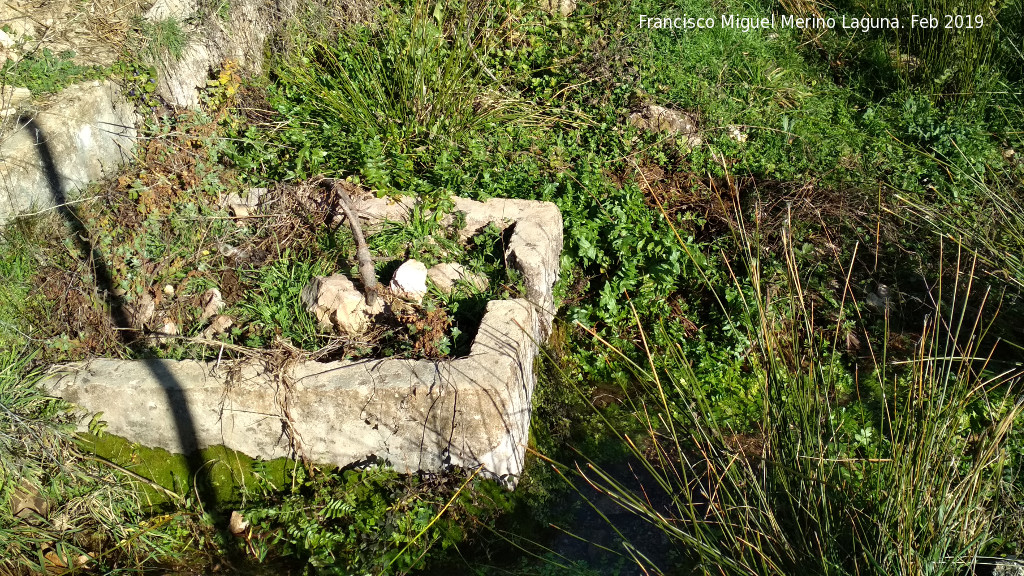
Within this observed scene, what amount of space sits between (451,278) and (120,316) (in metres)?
1.63

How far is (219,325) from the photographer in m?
3.38

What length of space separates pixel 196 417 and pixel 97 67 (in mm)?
2229

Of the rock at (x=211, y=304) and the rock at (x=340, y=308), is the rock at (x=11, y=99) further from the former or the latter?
the rock at (x=340, y=308)

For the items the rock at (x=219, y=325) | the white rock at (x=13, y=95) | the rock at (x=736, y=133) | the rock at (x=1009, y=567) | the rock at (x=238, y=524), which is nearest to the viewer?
the rock at (x=1009, y=567)

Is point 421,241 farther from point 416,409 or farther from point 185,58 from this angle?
point 185,58

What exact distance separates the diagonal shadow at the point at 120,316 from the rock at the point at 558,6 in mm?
3502

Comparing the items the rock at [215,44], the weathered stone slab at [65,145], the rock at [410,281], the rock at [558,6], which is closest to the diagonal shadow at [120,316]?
the weathered stone slab at [65,145]

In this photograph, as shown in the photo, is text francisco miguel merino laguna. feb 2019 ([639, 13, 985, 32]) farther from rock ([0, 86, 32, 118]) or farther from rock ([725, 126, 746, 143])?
rock ([0, 86, 32, 118])

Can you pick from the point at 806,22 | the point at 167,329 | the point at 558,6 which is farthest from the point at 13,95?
the point at 806,22

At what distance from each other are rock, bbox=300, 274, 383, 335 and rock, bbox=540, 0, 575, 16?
127 inches

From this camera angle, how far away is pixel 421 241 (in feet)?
11.7

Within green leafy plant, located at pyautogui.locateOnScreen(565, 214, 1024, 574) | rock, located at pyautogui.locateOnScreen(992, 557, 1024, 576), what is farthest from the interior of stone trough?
rock, located at pyautogui.locateOnScreen(992, 557, 1024, 576)

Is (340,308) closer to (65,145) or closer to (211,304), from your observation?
(211,304)

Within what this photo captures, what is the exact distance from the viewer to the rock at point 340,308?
3207 millimetres
